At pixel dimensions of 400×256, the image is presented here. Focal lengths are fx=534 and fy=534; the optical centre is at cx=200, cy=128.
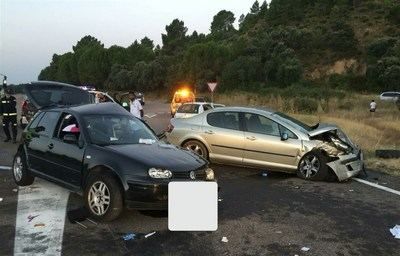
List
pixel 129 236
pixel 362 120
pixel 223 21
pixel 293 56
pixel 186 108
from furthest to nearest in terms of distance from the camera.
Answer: pixel 223 21
pixel 293 56
pixel 362 120
pixel 186 108
pixel 129 236

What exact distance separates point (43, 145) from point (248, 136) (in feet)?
14.6

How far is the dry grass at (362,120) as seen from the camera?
1395 cm

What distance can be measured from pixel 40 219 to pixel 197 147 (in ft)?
17.1

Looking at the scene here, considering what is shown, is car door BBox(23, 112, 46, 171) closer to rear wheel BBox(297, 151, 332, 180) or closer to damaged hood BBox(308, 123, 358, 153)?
rear wheel BBox(297, 151, 332, 180)

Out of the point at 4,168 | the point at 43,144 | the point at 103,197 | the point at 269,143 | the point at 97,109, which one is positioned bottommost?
the point at 4,168

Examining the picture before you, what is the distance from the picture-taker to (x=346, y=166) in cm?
1042

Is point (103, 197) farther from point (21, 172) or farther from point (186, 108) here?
point (186, 108)

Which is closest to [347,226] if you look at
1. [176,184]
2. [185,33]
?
[176,184]

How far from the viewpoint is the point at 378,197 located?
903 cm

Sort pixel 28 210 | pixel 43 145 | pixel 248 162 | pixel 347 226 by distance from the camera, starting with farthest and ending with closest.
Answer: pixel 248 162, pixel 43 145, pixel 28 210, pixel 347 226

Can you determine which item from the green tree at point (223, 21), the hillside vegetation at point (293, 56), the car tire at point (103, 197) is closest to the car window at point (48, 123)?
the car tire at point (103, 197)

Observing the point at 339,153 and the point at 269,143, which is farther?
the point at 269,143

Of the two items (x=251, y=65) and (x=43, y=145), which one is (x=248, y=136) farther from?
(x=251, y=65)

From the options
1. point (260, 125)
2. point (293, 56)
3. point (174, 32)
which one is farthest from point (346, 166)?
point (174, 32)
